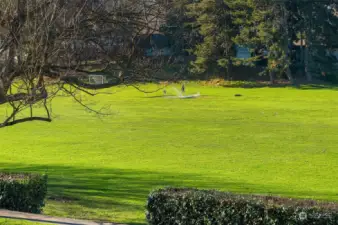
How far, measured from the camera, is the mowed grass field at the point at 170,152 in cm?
2197

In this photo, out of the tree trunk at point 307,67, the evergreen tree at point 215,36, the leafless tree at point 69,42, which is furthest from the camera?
the tree trunk at point 307,67

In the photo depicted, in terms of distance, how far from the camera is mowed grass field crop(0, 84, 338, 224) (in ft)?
72.1

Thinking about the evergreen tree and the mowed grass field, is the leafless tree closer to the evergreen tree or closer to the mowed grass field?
the mowed grass field

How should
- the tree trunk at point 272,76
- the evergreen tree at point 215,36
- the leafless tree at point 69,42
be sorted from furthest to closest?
the tree trunk at point 272,76, the evergreen tree at point 215,36, the leafless tree at point 69,42

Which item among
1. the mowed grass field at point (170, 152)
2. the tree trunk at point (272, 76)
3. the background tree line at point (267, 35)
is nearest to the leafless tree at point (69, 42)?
the mowed grass field at point (170, 152)

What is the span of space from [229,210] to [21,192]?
402 cm

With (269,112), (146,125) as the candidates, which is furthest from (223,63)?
(146,125)

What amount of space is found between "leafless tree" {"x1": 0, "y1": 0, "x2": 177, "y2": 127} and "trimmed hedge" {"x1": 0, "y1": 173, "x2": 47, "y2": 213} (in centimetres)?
112

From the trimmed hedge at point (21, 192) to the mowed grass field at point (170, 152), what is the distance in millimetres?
2422

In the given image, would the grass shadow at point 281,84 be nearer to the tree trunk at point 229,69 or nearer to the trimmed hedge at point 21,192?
the tree trunk at point 229,69

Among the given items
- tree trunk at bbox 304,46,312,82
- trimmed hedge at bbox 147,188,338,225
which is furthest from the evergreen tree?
trimmed hedge at bbox 147,188,338,225

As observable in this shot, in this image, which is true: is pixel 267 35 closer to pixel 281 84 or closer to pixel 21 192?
pixel 281 84

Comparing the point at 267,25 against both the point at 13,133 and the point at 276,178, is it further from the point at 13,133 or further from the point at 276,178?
→ the point at 276,178

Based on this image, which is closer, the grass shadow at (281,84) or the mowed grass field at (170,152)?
the mowed grass field at (170,152)
